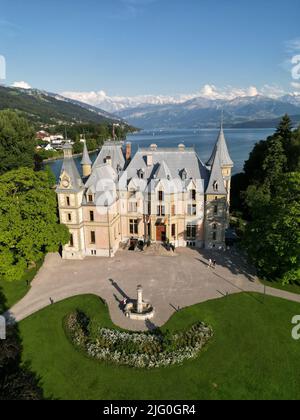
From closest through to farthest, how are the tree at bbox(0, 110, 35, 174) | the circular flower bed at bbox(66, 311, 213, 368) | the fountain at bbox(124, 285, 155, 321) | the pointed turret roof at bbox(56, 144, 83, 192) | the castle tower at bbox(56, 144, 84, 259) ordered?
the circular flower bed at bbox(66, 311, 213, 368), the fountain at bbox(124, 285, 155, 321), the pointed turret roof at bbox(56, 144, 83, 192), the castle tower at bbox(56, 144, 84, 259), the tree at bbox(0, 110, 35, 174)

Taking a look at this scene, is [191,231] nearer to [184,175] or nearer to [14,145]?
[184,175]

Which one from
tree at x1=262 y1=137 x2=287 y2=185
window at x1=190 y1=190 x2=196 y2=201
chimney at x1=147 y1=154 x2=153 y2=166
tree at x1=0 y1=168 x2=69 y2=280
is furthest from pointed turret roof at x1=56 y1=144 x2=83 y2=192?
tree at x1=262 y1=137 x2=287 y2=185

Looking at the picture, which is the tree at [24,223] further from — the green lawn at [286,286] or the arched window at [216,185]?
the green lawn at [286,286]

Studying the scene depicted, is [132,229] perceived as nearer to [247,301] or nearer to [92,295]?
[92,295]

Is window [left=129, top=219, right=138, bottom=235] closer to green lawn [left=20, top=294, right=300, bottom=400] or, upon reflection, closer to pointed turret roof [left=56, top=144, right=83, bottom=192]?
pointed turret roof [left=56, top=144, right=83, bottom=192]

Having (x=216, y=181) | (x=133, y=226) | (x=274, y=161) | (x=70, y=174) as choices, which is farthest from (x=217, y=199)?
(x=274, y=161)
